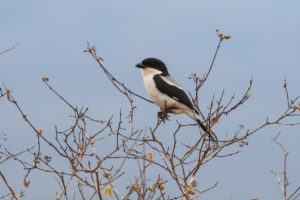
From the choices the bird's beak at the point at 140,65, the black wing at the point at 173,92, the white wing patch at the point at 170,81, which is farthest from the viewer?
the bird's beak at the point at 140,65

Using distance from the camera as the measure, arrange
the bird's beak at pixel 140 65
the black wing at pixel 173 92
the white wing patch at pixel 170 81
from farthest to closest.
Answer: the bird's beak at pixel 140 65, the white wing patch at pixel 170 81, the black wing at pixel 173 92

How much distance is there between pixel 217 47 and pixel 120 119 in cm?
140

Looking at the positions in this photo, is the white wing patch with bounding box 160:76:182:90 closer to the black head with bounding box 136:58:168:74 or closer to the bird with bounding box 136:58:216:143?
the bird with bounding box 136:58:216:143

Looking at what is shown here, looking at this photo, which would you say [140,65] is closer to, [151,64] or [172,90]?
[151,64]

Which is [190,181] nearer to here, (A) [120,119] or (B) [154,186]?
(B) [154,186]

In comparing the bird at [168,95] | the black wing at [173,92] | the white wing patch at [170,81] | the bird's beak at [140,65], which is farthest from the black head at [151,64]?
the black wing at [173,92]

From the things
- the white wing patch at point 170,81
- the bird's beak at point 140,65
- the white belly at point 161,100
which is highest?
the bird's beak at point 140,65

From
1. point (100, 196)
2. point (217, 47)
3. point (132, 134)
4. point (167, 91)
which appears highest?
point (167, 91)

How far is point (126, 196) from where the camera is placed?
A: 4.16m

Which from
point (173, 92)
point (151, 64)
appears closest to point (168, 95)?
point (173, 92)

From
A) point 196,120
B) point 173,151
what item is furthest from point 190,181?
point 196,120

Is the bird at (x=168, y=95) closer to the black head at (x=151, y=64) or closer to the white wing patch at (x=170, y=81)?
the white wing patch at (x=170, y=81)

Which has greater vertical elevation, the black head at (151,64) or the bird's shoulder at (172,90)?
the black head at (151,64)

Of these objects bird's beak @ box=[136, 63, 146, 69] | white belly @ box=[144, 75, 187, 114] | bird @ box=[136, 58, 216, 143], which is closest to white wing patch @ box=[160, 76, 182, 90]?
bird @ box=[136, 58, 216, 143]
